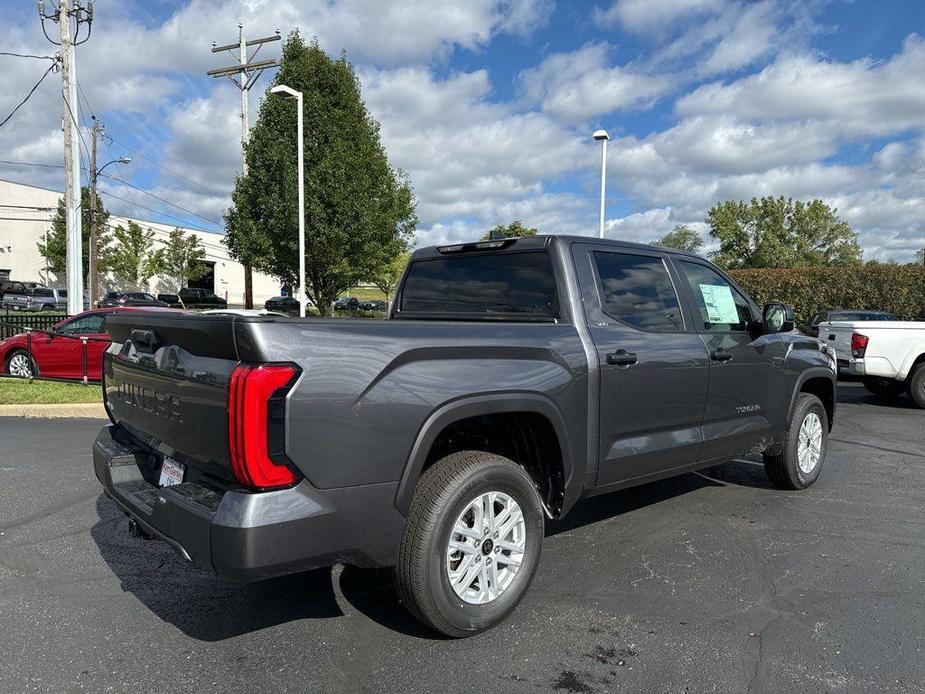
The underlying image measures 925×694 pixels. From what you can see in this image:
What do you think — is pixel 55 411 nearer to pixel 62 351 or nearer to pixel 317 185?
pixel 62 351

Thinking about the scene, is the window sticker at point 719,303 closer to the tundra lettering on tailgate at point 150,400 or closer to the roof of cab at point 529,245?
the roof of cab at point 529,245

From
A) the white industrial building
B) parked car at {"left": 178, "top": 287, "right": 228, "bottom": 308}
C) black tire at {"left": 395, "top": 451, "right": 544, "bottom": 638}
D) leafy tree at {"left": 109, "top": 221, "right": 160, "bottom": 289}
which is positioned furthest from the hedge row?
leafy tree at {"left": 109, "top": 221, "right": 160, "bottom": 289}

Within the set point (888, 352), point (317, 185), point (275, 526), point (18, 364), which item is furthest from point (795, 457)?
point (317, 185)

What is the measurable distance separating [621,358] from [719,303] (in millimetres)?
1448

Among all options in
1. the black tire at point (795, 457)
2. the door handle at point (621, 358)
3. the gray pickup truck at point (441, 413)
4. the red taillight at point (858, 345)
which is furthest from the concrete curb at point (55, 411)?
the red taillight at point (858, 345)

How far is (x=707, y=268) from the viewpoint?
475 centimetres

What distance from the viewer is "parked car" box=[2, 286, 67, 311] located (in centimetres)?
3453

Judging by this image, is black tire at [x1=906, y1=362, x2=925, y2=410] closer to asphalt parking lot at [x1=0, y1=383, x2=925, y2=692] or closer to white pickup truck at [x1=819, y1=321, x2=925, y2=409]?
white pickup truck at [x1=819, y1=321, x2=925, y2=409]

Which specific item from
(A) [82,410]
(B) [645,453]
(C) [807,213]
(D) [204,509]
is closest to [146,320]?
(D) [204,509]

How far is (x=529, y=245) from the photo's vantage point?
3938 mm

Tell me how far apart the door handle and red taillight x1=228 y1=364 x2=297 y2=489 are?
6.08 ft

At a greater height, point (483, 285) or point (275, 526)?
point (483, 285)

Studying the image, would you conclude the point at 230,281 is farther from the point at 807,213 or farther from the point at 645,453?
the point at 645,453

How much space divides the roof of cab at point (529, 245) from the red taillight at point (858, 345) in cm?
688
